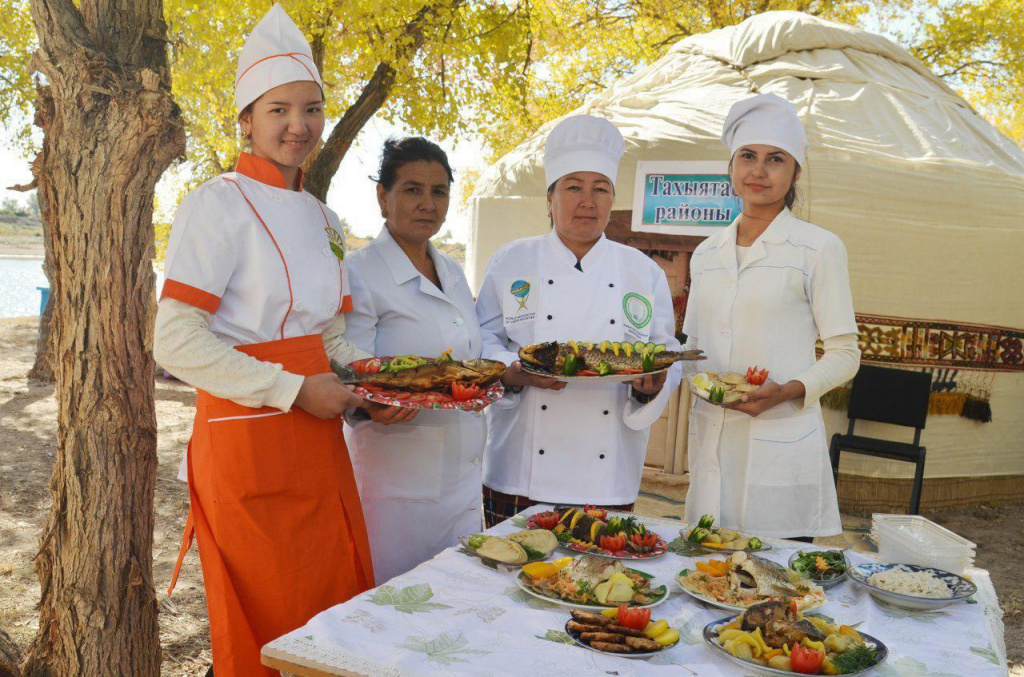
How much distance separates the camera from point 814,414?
109 inches

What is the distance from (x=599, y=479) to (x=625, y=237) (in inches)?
179

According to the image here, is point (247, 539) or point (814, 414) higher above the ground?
point (814, 414)

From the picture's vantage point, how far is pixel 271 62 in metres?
2.30

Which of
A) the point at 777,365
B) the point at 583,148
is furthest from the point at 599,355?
the point at 583,148

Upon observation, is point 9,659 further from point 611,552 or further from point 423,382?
point 611,552

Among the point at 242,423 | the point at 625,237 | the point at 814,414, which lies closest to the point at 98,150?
the point at 242,423

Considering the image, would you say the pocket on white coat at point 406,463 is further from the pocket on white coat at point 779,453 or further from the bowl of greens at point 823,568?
the bowl of greens at point 823,568

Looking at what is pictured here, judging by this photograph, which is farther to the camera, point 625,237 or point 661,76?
point 661,76

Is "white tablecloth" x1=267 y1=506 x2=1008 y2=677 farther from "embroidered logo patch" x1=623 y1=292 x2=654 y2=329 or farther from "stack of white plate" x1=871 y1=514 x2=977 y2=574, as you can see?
"embroidered logo patch" x1=623 y1=292 x2=654 y2=329

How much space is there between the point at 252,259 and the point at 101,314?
0.78 m

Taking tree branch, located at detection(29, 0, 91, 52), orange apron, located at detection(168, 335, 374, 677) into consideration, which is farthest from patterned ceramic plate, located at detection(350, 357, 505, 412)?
tree branch, located at detection(29, 0, 91, 52)

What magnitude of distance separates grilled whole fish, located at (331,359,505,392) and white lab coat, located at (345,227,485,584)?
13.4 inches

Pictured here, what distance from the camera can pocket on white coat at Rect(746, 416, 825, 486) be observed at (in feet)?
8.93

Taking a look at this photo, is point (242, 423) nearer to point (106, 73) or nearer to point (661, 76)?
point (106, 73)
